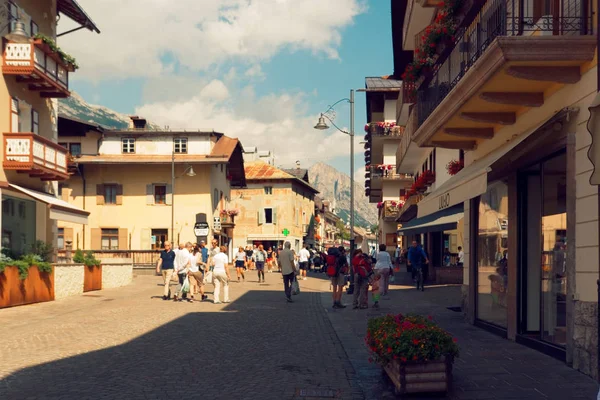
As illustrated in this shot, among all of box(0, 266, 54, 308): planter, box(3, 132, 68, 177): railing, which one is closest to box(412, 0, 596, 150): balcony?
box(0, 266, 54, 308): planter

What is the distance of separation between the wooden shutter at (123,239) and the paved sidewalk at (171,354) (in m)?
29.1

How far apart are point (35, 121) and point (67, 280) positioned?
5.60 metres

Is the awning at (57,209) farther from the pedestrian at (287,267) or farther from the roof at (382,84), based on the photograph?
the roof at (382,84)

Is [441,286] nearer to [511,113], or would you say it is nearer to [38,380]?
[511,113]

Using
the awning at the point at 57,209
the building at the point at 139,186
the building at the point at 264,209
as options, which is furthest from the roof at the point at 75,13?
the building at the point at 264,209

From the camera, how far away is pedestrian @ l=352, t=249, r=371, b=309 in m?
18.1

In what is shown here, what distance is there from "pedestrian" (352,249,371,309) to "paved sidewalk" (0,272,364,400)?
3.99ft

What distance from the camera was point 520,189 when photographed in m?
11.5

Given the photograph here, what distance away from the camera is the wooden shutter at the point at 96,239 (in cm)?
4716

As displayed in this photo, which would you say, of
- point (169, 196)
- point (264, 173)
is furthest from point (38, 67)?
point (264, 173)

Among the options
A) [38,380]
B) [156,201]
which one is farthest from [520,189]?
[156,201]

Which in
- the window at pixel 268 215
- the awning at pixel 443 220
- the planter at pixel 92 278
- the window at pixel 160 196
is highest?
the window at pixel 160 196

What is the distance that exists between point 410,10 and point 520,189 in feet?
34.9

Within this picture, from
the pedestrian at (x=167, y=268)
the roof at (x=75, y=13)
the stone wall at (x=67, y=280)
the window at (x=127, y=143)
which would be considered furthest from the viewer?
the window at (x=127, y=143)
